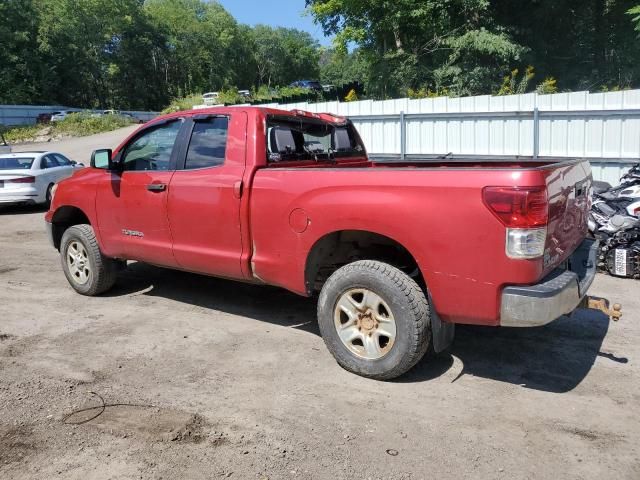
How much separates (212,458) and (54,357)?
213cm

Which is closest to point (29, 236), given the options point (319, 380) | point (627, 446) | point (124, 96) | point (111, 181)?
point (111, 181)

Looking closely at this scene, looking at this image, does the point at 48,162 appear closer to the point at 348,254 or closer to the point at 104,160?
the point at 104,160

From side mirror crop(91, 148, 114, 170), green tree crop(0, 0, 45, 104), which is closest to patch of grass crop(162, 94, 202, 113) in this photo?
green tree crop(0, 0, 45, 104)

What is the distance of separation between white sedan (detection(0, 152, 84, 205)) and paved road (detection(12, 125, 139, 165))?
1526cm

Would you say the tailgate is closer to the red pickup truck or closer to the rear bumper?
the red pickup truck

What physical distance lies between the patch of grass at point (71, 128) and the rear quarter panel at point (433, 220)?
39.9 m

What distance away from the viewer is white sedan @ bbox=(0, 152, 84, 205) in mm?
13555

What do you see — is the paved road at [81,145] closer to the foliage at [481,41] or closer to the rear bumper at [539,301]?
the foliage at [481,41]

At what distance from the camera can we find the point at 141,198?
17.6 ft

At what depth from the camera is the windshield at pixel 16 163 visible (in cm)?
1401

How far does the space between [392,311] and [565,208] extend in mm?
1321

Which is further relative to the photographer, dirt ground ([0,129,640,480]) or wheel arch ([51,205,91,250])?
wheel arch ([51,205,91,250])

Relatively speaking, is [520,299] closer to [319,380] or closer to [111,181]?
[319,380]

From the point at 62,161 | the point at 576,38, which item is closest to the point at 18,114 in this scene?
the point at 62,161
